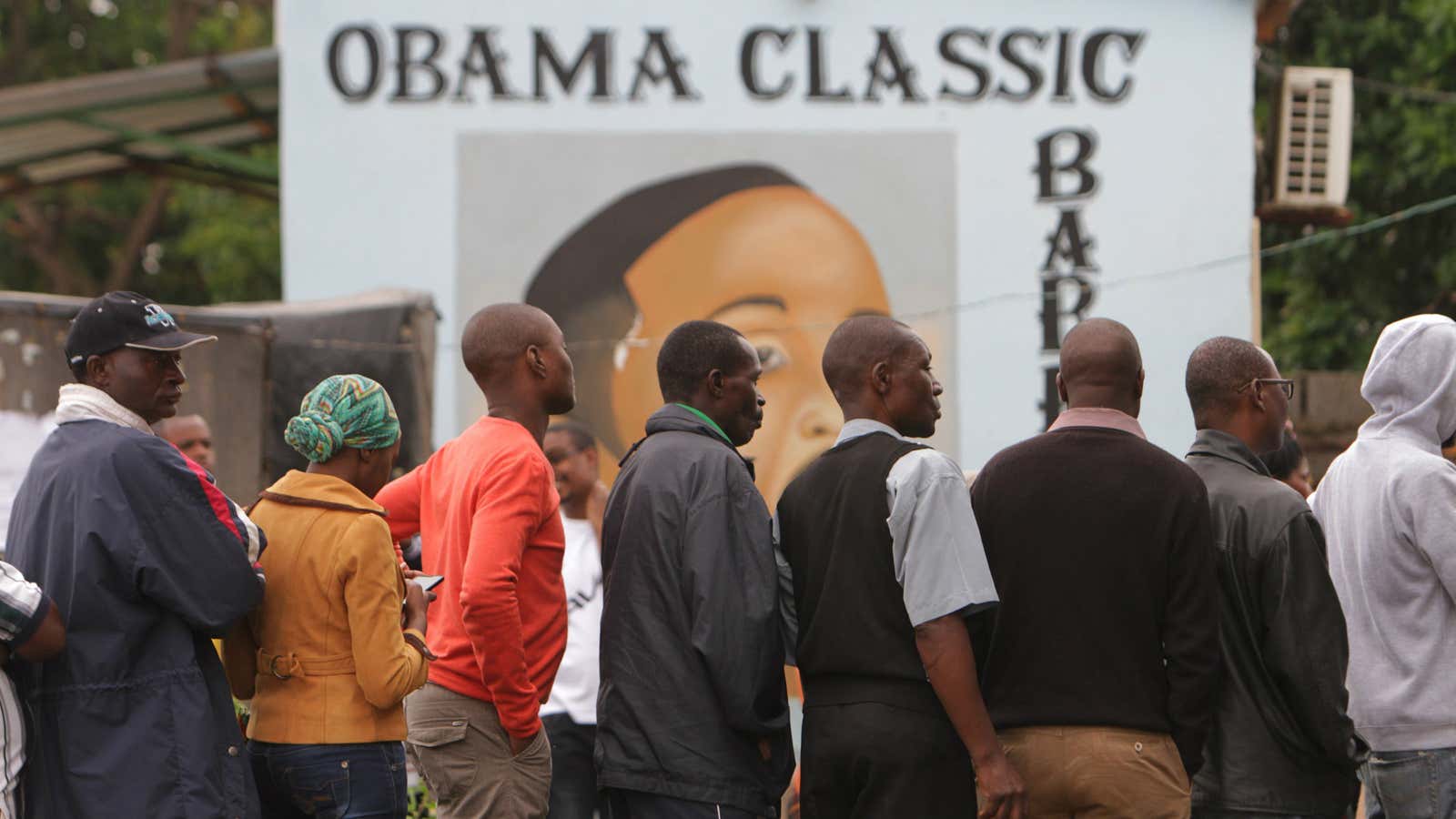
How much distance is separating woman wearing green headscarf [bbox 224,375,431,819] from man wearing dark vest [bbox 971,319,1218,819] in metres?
1.47

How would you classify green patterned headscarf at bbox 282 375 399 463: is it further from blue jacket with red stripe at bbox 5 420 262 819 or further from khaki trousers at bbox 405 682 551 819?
khaki trousers at bbox 405 682 551 819

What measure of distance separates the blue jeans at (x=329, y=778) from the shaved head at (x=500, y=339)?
106 centimetres

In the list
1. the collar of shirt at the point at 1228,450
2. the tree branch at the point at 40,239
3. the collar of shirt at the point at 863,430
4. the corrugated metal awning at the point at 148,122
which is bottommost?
the collar of shirt at the point at 1228,450

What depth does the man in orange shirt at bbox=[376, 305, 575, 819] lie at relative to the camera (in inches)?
159

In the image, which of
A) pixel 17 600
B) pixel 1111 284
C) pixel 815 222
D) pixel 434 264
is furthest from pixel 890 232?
pixel 17 600

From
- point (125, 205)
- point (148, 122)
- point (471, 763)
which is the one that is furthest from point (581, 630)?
point (125, 205)

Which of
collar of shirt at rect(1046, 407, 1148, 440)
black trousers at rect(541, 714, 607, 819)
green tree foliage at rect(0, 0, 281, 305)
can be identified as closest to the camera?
collar of shirt at rect(1046, 407, 1148, 440)

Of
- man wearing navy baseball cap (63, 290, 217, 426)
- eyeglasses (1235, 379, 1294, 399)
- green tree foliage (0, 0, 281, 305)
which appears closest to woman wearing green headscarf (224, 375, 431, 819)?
man wearing navy baseball cap (63, 290, 217, 426)

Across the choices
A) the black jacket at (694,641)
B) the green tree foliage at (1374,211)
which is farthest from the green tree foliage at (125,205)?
the black jacket at (694,641)

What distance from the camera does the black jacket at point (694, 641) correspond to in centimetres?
400

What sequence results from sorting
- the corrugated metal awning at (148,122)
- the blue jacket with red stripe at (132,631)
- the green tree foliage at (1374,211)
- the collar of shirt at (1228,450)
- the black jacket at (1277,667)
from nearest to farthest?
the blue jacket with red stripe at (132,631) < the black jacket at (1277,667) < the collar of shirt at (1228,450) < the corrugated metal awning at (148,122) < the green tree foliage at (1374,211)

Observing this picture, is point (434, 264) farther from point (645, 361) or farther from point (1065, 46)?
point (1065, 46)

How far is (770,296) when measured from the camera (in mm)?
10609

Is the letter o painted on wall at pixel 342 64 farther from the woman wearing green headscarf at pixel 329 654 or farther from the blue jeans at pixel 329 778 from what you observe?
the blue jeans at pixel 329 778
